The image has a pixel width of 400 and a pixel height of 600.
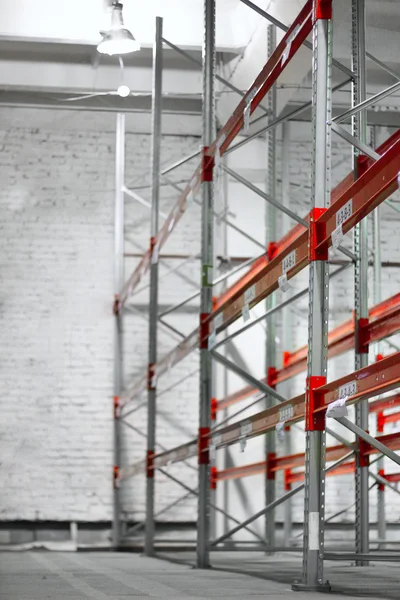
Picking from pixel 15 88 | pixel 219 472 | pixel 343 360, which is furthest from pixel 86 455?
pixel 15 88

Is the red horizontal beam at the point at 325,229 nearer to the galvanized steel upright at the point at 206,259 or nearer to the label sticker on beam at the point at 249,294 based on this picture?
the label sticker on beam at the point at 249,294

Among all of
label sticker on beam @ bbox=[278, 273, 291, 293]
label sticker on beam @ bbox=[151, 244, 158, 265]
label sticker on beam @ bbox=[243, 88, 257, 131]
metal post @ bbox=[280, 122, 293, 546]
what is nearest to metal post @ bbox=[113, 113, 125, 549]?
metal post @ bbox=[280, 122, 293, 546]

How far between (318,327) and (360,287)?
5.98 ft

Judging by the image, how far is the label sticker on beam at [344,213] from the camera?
556cm

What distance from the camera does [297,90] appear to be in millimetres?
12086

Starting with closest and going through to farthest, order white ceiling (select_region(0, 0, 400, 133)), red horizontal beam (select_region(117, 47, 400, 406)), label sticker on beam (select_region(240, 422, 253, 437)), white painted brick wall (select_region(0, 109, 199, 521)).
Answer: red horizontal beam (select_region(117, 47, 400, 406))
label sticker on beam (select_region(240, 422, 253, 437))
white ceiling (select_region(0, 0, 400, 133))
white painted brick wall (select_region(0, 109, 199, 521))

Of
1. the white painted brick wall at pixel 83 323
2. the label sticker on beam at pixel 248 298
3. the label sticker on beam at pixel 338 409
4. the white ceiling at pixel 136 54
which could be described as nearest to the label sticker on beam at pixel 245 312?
the label sticker on beam at pixel 248 298

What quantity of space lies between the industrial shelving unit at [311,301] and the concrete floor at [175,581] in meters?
0.24

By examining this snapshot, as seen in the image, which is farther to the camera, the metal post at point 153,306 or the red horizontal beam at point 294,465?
the metal post at point 153,306

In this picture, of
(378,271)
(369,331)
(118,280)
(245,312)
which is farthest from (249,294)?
(118,280)

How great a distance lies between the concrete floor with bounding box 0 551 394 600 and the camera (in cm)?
566

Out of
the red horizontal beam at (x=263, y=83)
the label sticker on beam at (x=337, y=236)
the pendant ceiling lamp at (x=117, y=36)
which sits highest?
the pendant ceiling lamp at (x=117, y=36)

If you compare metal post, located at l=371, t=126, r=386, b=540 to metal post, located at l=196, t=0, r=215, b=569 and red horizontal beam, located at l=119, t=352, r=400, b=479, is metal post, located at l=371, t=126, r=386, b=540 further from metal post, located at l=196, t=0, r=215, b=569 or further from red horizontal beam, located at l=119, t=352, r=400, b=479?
metal post, located at l=196, t=0, r=215, b=569

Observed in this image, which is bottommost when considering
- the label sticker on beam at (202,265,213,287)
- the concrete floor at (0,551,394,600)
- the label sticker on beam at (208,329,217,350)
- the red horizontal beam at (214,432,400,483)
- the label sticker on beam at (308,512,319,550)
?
the concrete floor at (0,551,394,600)
